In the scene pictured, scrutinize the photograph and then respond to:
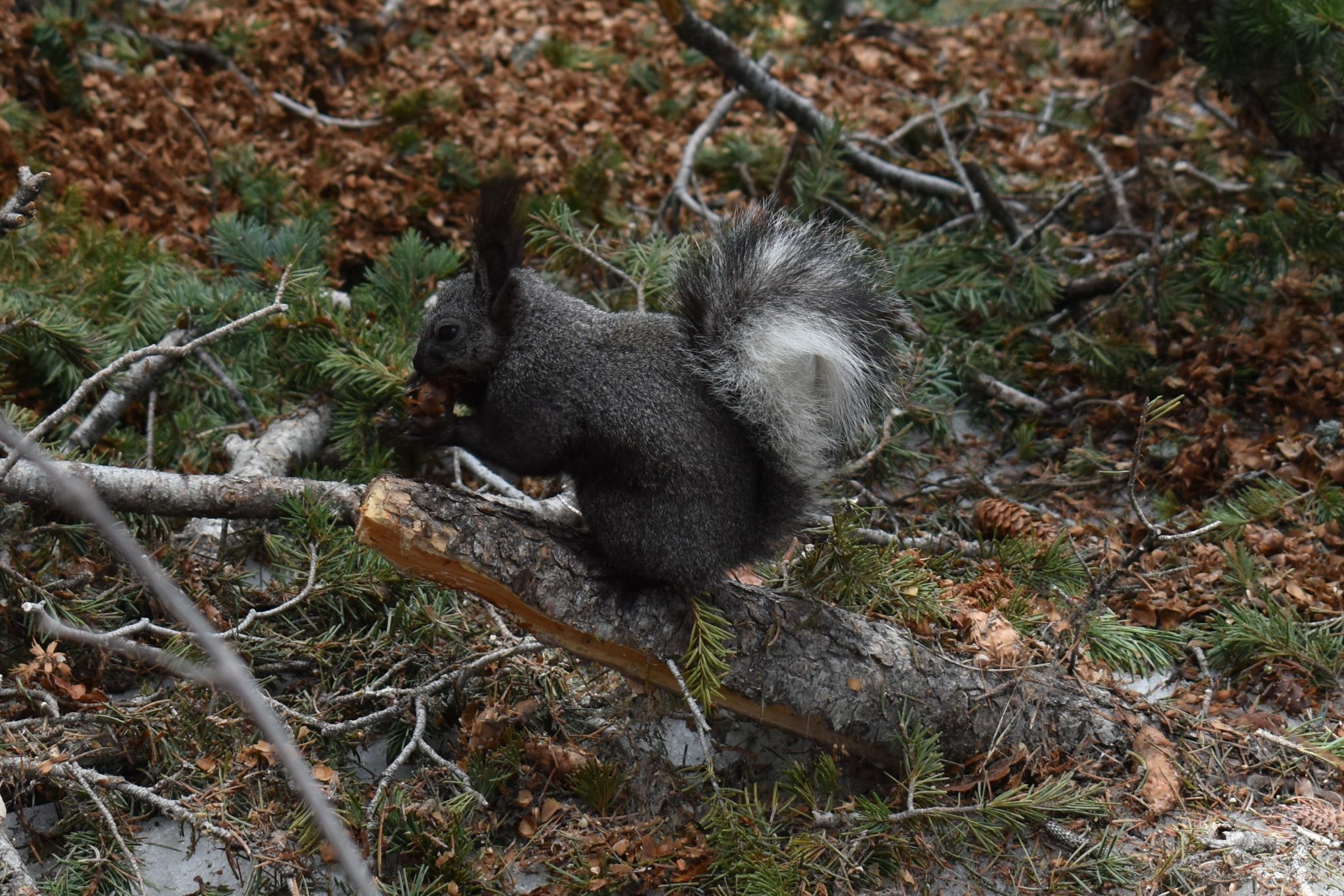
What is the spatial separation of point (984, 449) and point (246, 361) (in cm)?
247

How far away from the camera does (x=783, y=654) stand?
2471 millimetres

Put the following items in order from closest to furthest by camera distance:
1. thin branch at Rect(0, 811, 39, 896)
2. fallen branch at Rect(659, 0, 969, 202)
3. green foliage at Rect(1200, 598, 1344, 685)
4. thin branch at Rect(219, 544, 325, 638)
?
thin branch at Rect(0, 811, 39, 896), thin branch at Rect(219, 544, 325, 638), green foliage at Rect(1200, 598, 1344, 685), fallen branch at Rect(659, 0, 969, 202)

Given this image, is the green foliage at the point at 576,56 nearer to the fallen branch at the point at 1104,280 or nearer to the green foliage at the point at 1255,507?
the fallen branch at the point at 1104,280

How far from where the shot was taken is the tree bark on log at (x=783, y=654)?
232 cm

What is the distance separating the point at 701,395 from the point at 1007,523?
1.21 meters

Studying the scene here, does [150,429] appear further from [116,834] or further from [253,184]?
[253,184]

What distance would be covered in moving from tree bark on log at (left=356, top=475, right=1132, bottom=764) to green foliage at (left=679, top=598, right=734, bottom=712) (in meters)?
0.04

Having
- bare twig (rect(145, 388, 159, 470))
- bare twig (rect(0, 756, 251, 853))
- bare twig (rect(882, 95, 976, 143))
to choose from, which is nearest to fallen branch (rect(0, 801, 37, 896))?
bare twig (rect(0, 756, 251, 853))

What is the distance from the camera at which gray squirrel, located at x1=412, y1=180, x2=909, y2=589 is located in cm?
242

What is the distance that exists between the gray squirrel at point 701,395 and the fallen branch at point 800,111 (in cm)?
212

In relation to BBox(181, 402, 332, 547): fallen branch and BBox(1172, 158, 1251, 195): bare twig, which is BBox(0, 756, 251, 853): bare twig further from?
BBox(1172, 158, 1251, 195): bare twig

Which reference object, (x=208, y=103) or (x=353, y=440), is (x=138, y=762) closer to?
(x=353, y=440)

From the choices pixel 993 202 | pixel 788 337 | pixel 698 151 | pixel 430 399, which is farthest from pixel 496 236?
pixel 698 151

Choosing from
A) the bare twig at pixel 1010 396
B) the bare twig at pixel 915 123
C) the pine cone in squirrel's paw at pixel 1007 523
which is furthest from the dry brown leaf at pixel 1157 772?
the bare twig at pixel 915 123
